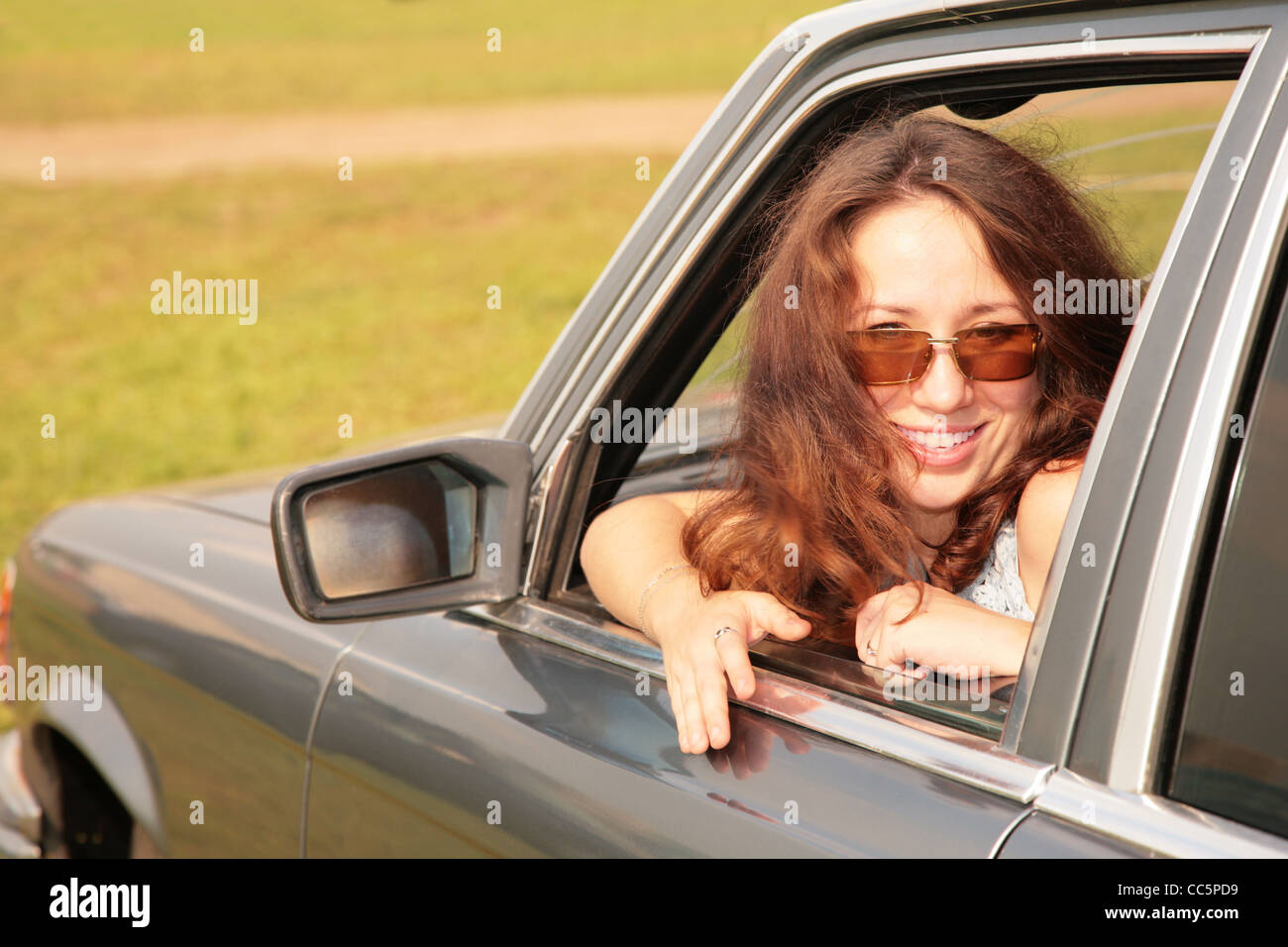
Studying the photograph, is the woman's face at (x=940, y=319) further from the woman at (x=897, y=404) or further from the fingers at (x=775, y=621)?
the fingers at (x=775, y=621)

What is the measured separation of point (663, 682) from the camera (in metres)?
1.59

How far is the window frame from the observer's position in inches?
49.1

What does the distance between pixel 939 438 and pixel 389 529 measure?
75cm

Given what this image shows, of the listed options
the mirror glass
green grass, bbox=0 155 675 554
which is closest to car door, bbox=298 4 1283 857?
the mirror glass

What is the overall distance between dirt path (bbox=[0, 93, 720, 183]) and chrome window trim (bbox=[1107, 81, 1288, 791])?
1571 centimetres

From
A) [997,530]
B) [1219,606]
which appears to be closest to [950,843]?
[1219,606]

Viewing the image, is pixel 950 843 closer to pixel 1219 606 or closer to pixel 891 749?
pixel 891 749

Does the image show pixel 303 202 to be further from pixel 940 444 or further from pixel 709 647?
pixel 709 647

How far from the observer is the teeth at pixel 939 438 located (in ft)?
5.68

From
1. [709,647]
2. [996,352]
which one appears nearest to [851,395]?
[996,352]

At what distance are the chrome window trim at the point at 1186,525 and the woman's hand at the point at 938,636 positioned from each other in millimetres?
243

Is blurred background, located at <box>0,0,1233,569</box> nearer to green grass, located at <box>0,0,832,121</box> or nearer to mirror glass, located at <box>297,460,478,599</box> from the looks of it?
green grass, located at <box>0,0,832,121</box>

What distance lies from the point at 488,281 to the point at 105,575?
10.1m
